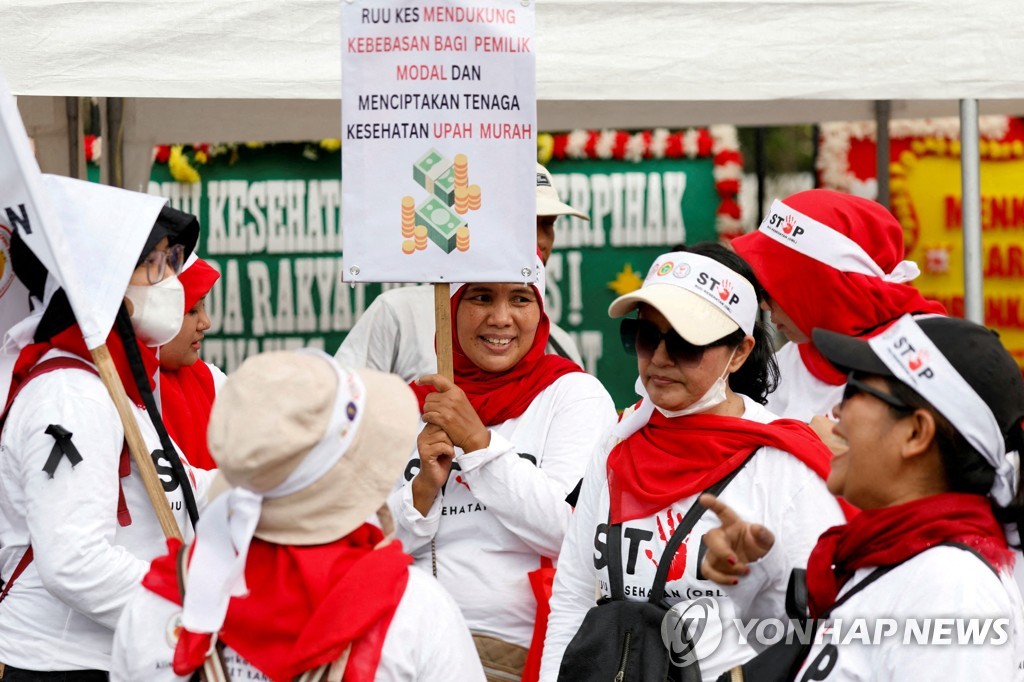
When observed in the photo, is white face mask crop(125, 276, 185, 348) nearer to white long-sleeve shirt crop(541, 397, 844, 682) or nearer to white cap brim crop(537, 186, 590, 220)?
white long-sleeve shirt crop(541, 397, 844, 682)

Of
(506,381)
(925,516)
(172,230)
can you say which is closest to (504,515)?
(506,381)

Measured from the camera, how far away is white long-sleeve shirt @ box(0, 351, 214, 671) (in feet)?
8.75

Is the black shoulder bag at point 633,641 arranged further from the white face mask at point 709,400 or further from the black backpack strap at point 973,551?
the black backpack strap at point 973,551

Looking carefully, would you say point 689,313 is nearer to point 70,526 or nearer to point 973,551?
point 973,551

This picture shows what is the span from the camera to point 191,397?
132 inches

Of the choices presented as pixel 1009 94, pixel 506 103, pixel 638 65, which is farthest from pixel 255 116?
pixel 1009 94

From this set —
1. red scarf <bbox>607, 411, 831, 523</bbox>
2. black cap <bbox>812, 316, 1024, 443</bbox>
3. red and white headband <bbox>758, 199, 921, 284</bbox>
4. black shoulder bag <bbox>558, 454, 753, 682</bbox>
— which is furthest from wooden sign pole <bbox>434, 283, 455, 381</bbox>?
black cap <bbox>812, 316, 1024, 443</bbox>

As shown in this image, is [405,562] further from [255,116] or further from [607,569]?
[255,116]

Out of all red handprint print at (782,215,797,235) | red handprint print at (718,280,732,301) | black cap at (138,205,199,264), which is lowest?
red handprint print at (718,280,732,301)

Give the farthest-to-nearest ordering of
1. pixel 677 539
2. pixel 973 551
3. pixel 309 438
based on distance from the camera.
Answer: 1. pixel 677 539
2. pixel 973 551
3. pixel 309 438

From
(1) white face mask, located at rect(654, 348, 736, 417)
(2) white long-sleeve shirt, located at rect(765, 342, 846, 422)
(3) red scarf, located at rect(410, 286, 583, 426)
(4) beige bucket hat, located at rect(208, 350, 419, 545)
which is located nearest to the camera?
(4) beige bucket hat, located at rect(208, 350, 419, 545)

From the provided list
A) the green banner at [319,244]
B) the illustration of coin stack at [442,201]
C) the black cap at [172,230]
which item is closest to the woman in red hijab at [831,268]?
the illustration of coin stack at [442,201]

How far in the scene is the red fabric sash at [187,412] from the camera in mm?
3141

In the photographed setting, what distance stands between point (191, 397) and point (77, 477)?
0.69 meters
